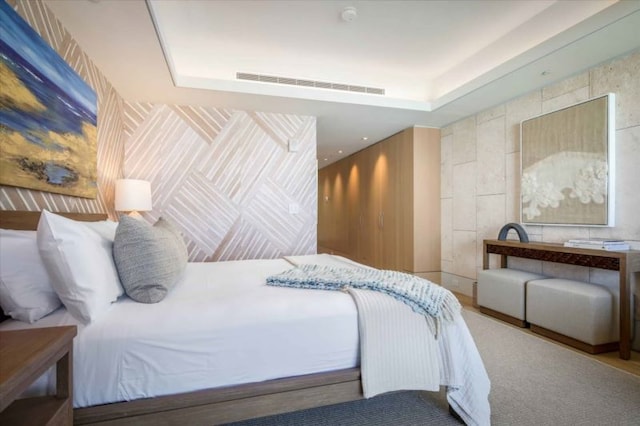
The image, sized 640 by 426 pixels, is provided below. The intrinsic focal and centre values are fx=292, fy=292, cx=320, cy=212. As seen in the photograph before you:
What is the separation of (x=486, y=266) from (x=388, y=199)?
200 centimetres

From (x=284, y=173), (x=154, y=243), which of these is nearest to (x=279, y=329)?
(x=154, y=243)

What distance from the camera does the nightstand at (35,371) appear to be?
2.39 feet

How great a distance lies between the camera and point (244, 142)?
367 centimetres

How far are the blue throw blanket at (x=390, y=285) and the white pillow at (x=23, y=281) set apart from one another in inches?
39.5

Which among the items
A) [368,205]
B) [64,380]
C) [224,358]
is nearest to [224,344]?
[224,358]

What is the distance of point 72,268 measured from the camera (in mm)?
1160

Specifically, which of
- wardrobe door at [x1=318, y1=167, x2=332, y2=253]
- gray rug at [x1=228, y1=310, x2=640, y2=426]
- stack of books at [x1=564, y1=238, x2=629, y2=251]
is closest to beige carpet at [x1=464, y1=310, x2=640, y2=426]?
gray rug at [x1=228, y1=310, x2=640, y2=426]

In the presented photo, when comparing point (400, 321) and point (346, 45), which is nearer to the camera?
point (400, 321)

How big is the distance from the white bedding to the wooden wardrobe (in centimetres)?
308

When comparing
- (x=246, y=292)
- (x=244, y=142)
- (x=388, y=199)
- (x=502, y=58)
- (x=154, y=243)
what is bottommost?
(x=246, y=292)

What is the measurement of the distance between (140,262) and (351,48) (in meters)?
2.95

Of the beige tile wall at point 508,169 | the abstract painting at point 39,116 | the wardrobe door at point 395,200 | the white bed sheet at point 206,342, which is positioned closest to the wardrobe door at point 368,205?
the wardrobe door at point 395,200

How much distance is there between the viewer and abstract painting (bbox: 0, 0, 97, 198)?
1487mm

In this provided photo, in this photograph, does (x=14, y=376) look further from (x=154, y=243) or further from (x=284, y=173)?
(x=284, y=173)
